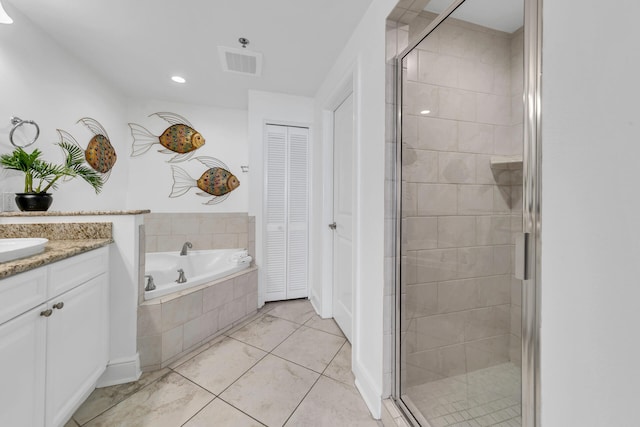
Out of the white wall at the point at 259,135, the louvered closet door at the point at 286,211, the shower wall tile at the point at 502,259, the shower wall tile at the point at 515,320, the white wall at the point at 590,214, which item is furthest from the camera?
the louvered closet door at the point at 286,211

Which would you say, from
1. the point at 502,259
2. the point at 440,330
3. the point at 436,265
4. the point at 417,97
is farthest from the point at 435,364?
the point at 417,97

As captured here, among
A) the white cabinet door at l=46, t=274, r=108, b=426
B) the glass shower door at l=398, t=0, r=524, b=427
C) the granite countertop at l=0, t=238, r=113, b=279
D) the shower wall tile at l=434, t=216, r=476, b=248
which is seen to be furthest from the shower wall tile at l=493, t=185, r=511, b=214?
the white cabinet door at l=46, t=274, r=108, b=426

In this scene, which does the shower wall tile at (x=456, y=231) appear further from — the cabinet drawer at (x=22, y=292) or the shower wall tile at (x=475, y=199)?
the cabinet drawer at (x=22, y=292)

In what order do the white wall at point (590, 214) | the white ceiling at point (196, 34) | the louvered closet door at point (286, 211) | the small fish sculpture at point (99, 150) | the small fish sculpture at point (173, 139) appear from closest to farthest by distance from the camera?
the white wall at point (590, 214) < the white ceiling at point (196, 34) < the small fish sculpture at point (99, 150) < the louvered closet door at point (286, 211) < the small fish sculpture at point (173, 139)

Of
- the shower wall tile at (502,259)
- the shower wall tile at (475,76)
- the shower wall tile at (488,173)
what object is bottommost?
the shower wall tile at (502,259)

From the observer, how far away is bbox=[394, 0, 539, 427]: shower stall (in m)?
1.01

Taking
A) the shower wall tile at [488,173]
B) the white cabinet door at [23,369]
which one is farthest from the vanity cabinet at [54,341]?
the shower wall tile at [488,173]

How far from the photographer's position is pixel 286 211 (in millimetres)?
2826

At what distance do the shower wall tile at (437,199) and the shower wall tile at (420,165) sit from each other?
45mm

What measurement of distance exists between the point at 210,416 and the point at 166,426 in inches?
8.1

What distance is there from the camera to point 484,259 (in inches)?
46.4

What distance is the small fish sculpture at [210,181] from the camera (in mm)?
3058

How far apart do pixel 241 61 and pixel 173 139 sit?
1.48 m

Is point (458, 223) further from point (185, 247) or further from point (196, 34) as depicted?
point (185, 247)
